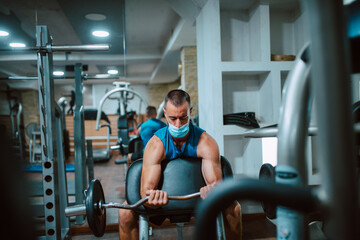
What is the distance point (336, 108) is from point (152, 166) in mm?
1215

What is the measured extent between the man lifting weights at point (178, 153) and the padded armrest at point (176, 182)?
4 centimetres

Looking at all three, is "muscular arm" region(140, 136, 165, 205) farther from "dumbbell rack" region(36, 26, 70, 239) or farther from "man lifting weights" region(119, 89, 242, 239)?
"dumbbell rack" region(36, 26, 70, 239)

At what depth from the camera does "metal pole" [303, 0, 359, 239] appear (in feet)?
1.28

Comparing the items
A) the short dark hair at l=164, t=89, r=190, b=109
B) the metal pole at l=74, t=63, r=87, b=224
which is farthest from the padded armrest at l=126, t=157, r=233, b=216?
the metal pole at l=74, t=63, r=87, b=224

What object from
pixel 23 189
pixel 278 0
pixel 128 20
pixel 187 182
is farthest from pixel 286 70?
pixel 128 20

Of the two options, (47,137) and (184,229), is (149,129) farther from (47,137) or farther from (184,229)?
(47,137)

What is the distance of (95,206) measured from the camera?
1.27m

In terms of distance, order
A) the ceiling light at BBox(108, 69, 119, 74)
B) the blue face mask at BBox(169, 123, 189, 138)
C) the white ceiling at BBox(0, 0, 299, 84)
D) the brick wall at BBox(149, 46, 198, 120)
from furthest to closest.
Result: the brick wall at BBox(149, 46, 198, 120) → the ceiling light at BBox(108, 69, 119, 74) → the white ceiling at BBox(0, 0, 299, 84) → the blue face mask at BBox(169, 123, 189, 138)

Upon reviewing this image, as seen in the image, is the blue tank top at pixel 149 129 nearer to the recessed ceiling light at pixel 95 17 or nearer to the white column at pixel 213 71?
the white column at pixel 213 71

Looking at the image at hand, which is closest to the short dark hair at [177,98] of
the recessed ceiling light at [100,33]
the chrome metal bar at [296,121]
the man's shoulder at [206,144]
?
the man's shoulder at [206,144]

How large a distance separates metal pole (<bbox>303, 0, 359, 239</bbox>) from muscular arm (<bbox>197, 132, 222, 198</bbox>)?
1.08m

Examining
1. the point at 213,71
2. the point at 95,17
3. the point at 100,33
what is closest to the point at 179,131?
the point at 213,71

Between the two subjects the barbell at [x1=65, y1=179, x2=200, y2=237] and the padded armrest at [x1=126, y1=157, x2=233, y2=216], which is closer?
the barbell at [x1=65, y1=179, x2=200, y2=237]

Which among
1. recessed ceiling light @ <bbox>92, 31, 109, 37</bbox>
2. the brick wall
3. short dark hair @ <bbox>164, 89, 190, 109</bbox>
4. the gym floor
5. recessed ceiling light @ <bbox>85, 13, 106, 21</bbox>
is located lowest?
the gym floor
